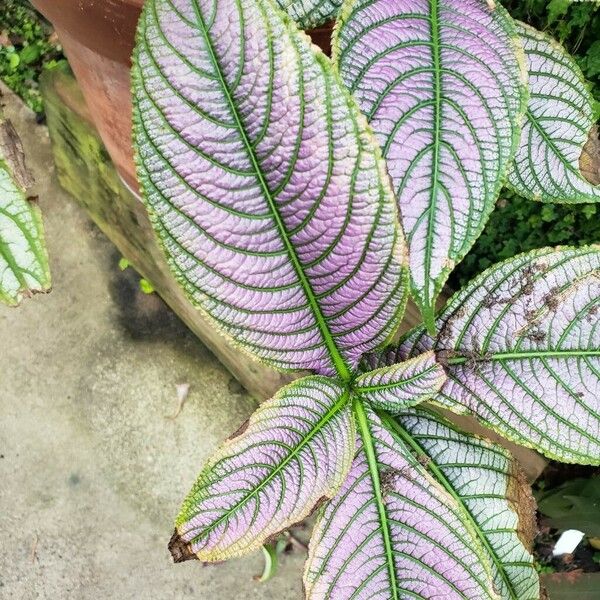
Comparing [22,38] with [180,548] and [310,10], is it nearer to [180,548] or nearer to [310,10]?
[310,10]

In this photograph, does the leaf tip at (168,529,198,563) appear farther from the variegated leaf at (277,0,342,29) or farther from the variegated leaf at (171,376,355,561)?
the variegated leaf at (277,0,342,29)

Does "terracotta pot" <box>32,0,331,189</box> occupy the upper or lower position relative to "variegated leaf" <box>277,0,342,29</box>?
lower

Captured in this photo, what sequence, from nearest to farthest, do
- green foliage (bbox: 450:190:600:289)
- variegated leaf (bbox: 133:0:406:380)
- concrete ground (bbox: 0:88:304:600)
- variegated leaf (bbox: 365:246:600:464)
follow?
variegated leaf (bbox: 133:0:406:380), variegated leaf (bbox: 365:246:600:464), green foliage (bbox: 450:190:600:289), concrete ground (bbox: 0:88:304:600)

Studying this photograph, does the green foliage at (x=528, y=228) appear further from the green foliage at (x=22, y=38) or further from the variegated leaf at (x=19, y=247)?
the green foliage at (x=22, y=38)

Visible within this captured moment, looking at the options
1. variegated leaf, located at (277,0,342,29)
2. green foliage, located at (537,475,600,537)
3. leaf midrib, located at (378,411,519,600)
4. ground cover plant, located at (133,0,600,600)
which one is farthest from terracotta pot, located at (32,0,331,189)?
green foliage, located at (537,475,600,537)

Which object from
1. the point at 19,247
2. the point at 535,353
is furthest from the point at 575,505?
the point at 19,247

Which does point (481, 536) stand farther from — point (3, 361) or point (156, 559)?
point (3, 361)
